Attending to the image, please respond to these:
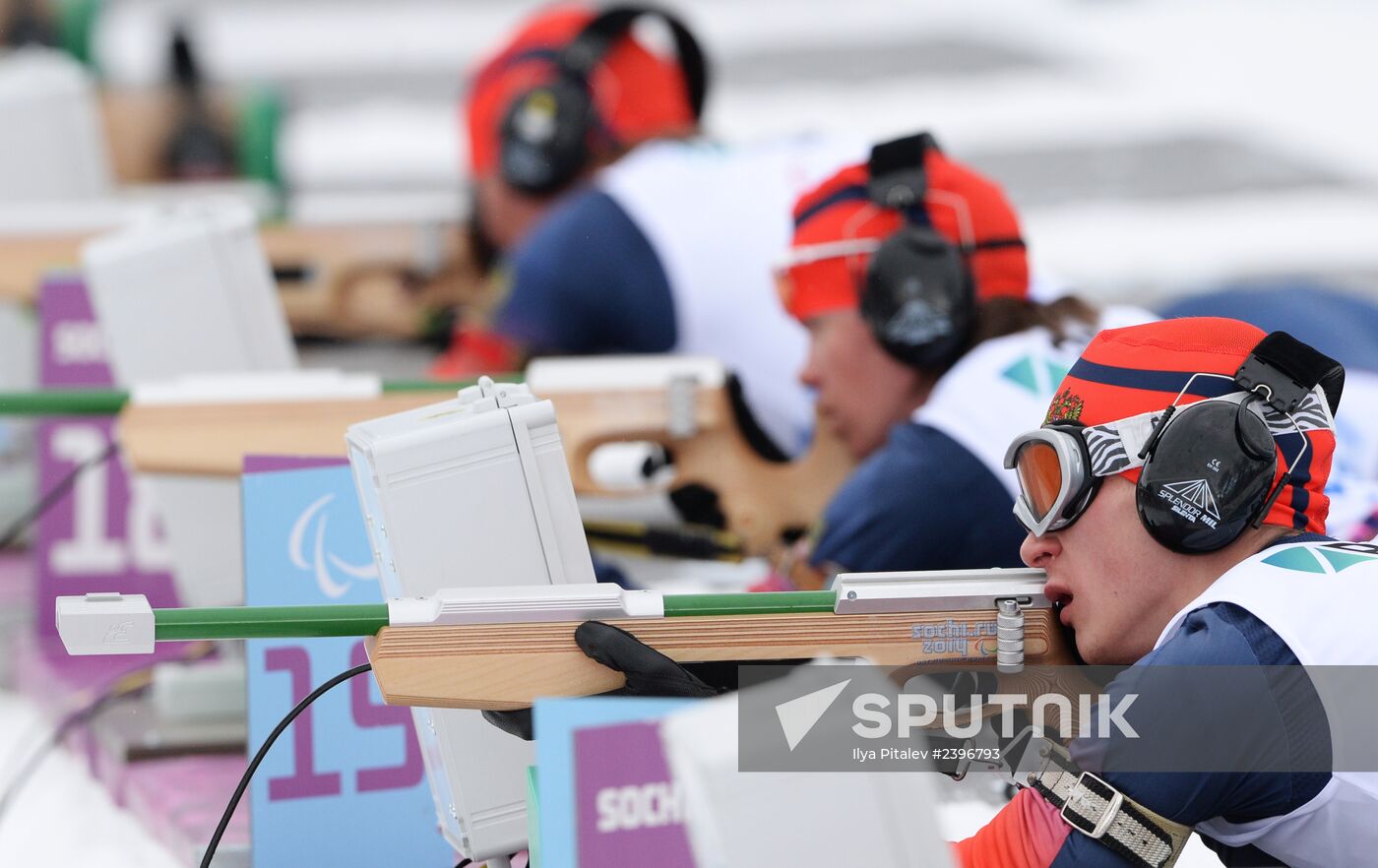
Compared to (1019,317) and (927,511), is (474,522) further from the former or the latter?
(1019,317)

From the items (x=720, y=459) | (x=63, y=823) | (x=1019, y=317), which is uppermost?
(x=1019, y=317)

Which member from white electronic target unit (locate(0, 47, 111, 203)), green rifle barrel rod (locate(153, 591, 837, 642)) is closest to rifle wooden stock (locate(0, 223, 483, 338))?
white electronic target unit (locate(0, 47, 111, 203))

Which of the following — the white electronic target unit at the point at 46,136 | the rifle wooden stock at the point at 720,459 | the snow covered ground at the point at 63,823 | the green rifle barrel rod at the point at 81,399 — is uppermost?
the white electronic target unit at the point at 46,136

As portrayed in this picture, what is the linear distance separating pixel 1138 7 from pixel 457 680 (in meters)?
7.27

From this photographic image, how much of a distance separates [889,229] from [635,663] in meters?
0.93

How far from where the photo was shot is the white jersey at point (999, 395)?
1.87m

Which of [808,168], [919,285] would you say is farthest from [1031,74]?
[919,285]

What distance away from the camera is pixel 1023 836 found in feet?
4.06

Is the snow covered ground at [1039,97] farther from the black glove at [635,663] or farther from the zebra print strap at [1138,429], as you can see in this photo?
the black glove at [635,663]

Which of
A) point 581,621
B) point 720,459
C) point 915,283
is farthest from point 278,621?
point 720,459

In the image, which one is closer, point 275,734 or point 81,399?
point 275,734

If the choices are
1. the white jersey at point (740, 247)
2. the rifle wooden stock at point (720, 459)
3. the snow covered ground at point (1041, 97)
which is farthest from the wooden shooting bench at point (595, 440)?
the snow covered ground at point (1041, 97)

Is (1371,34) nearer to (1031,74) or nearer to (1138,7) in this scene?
(1138,7)

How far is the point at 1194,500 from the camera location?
4.19 feet
